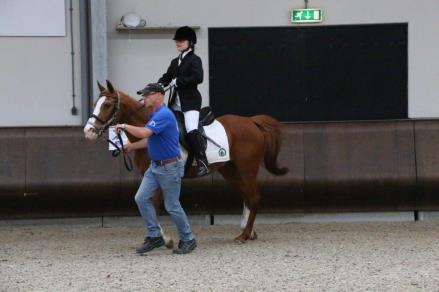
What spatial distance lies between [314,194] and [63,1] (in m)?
4.94

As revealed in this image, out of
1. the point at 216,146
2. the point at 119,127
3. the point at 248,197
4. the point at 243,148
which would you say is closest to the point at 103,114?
the point at 119,127

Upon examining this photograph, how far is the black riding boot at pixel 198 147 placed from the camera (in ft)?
31.8

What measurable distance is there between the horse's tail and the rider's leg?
1.11 m

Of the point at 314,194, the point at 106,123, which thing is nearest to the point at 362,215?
the point at 314,194

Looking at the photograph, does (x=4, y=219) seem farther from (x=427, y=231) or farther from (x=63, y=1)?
(x=427, y=231)

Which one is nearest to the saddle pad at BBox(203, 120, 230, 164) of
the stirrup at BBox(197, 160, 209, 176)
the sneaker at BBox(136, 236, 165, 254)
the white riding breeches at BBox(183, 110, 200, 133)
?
the stirrup at BBox(197, 160, 209, 176)

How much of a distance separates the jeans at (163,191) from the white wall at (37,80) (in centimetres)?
409

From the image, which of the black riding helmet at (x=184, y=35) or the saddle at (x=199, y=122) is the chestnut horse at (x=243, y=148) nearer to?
Answer: the saddle at (x=199, y=122)

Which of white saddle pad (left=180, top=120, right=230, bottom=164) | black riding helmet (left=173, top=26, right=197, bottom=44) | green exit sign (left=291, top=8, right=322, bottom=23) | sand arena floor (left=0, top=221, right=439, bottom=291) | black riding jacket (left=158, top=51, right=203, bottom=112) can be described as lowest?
sand arena floor (left=0, top=221, right=439, bottom=291)

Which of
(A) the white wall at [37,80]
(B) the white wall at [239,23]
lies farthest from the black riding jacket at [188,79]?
(A) the white wall at [37,80]

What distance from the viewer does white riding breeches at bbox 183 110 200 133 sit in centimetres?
970

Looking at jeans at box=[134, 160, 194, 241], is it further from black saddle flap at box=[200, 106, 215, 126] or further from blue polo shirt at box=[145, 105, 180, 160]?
black saddle flap at box=[200, 106, 215, 126]

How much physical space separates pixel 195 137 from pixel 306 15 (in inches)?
161

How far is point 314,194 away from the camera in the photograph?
1169 centimetres
